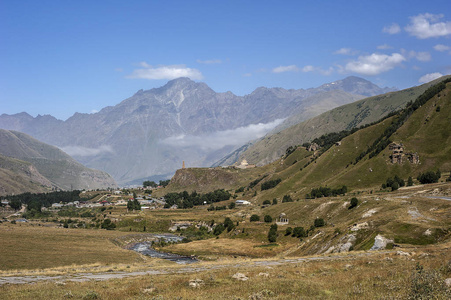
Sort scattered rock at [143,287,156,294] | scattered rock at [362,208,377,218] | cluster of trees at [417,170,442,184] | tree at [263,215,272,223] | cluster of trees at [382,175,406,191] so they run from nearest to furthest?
1. scattered rock at [143,287,156,294]
2. scattered rock at [362,208,377,218]
3. tree at [263,215,272,223]
4. cluster of trees at [382,175,406,191]
5. cluster of trees at [417,170,442,184]

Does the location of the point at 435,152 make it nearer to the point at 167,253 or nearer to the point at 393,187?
the point at 393,187

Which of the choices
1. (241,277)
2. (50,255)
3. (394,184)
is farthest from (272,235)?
(241,277)

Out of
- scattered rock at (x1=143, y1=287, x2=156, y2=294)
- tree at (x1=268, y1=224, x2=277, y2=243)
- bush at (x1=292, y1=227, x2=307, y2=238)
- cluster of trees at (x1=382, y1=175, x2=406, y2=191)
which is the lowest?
tree at (x1=268, y1=224, x2=277, y2=243)

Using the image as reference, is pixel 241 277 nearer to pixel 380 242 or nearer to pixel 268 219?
pixel 380 242

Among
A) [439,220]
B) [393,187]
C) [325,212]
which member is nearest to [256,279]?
[439,220]

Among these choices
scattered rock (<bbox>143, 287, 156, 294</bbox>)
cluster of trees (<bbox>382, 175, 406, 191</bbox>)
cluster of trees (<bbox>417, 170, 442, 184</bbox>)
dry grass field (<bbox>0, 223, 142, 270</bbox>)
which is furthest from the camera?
cluster of trees (<bbox>417, 170, 442, 184</bbox>)

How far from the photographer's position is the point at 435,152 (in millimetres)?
165750

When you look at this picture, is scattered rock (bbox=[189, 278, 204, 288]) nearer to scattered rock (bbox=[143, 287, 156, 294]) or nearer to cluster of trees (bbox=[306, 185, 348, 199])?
scattered rock (bbox=[143, 287, 156, 294])

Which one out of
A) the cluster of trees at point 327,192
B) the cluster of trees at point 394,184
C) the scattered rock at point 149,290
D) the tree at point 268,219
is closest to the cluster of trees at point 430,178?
the cluster of trees at point 394,184

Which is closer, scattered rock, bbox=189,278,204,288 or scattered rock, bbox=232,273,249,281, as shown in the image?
scattered rock, bbox=189,278,204,288

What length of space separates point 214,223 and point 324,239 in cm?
8694

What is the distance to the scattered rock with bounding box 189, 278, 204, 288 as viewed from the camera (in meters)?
29.3

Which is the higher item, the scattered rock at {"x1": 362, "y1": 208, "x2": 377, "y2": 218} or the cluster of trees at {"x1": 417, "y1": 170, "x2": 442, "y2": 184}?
the cluster of trees at {"x1": 417, "y1": 170, "x2": 442, "y2": 184}

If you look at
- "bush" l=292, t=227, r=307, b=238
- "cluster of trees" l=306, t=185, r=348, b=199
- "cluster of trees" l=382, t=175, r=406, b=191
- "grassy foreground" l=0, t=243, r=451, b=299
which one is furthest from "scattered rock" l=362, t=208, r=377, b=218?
"cluster of trees" l=306, t=185, r=348, b=199
